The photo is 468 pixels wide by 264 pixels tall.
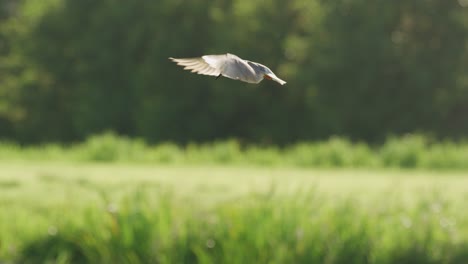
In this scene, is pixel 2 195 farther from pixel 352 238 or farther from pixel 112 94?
pixel 112 94

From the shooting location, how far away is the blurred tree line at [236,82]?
74.7ft

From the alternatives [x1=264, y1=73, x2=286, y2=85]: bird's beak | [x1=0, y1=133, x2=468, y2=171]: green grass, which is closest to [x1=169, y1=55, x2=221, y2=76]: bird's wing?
[x1=264, y1=73, x2=286, y2=85]: bird's beak

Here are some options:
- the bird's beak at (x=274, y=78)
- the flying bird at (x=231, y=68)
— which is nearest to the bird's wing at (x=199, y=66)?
the flying bird at (x=231, y=68)

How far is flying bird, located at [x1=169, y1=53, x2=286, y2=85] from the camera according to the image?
65.6 inches

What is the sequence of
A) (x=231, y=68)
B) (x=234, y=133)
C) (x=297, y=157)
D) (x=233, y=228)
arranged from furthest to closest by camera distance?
1. (x=234, y=133)
2. (x=297, y=157)
3. (x=233, y=228)
4. (x=231, y=68)

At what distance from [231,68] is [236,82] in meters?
23.2

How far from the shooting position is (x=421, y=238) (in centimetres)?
667

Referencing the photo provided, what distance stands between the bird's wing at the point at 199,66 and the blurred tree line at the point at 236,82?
797 inches

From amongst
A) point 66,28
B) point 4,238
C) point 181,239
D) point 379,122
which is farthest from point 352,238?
point 66,28

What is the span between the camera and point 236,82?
2484 cm

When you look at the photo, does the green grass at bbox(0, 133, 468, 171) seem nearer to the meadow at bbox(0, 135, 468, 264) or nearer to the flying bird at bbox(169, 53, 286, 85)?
the meadow at bbox(0, 135, 468, 264)

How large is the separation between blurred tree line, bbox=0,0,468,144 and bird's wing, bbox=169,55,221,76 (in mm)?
20240

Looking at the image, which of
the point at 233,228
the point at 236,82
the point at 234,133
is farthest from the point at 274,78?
the point at 234,133

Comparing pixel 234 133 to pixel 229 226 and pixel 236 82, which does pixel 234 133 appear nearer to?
pixel 236 82
